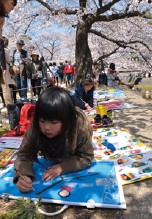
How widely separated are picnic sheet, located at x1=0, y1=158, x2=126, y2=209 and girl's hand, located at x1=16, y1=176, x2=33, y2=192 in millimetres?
45

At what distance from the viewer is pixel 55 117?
1.87 metres

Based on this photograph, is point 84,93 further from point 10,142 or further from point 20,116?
point 10,142

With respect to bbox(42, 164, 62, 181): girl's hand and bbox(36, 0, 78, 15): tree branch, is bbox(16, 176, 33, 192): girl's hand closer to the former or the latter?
bbox(42, 164, 62, 181): girl's hand

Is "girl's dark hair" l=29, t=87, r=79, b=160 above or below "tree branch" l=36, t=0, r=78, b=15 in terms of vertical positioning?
below

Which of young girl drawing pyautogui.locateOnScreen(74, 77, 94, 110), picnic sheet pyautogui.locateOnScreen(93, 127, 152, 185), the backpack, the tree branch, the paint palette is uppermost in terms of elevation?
the tree branch

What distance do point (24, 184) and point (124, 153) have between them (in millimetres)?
1449

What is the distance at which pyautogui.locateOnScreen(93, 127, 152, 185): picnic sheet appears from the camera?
8.17ft

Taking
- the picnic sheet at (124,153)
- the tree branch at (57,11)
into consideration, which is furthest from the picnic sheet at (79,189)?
the tree branch at (57,11)

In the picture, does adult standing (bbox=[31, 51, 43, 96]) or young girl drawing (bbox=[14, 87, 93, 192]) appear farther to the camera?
adult standing (bbox=[31, 51, 43, 96])

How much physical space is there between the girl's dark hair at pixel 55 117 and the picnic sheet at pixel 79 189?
0.90 feet

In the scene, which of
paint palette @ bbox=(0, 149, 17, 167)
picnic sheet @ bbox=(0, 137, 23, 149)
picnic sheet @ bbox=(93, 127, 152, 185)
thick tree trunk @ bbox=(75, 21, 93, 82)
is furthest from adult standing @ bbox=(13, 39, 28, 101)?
thick tree trunk @ bbox=(75, 21, 93, 82)

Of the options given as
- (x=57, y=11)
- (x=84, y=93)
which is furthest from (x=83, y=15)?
(x=84, y=93)

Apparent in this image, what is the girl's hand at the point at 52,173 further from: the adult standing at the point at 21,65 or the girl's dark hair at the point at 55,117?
the adult standing at the point at 21,65

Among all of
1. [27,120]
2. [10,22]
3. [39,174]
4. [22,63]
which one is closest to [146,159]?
[39,174]
